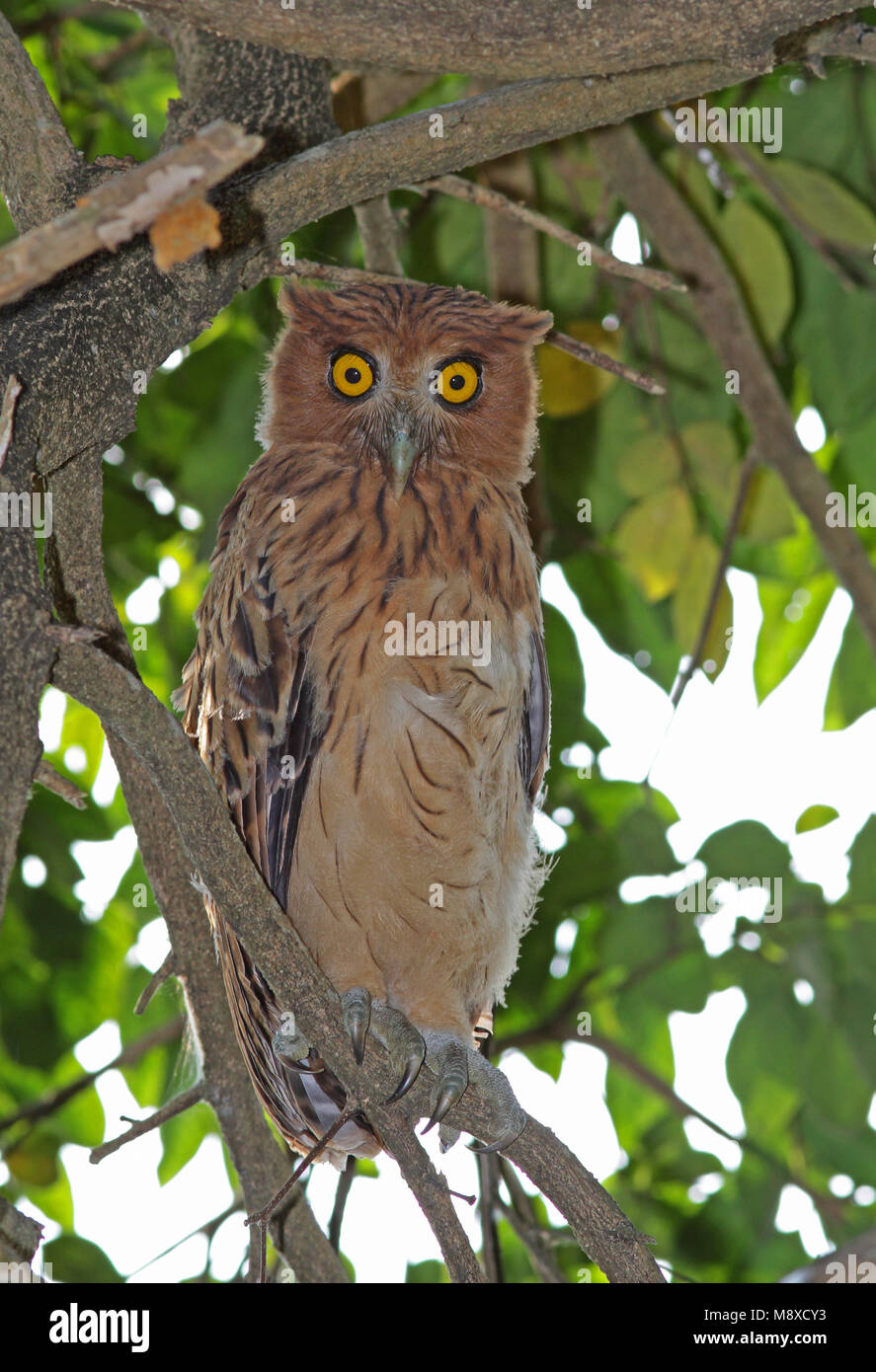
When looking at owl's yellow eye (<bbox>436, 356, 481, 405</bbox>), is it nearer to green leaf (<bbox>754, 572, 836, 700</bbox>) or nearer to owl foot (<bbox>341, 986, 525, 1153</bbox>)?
owl foot (<bbox>341, 986, 525, 1153</bbox>)

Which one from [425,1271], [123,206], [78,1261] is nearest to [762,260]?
[123,206]

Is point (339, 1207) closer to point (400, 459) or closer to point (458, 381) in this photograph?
point (400, 459)

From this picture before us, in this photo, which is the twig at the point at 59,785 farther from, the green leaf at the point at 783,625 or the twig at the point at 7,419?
the green leaf at the point at 783,625

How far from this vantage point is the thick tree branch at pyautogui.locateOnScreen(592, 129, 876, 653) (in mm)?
2531

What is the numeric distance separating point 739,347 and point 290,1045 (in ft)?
5.29

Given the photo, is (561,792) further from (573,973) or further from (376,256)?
(376,256)

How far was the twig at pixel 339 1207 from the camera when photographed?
2250 mm

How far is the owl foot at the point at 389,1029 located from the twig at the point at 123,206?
1383mm

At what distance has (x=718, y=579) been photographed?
2566 millimetres

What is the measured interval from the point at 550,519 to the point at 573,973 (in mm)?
1136

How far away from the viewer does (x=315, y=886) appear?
6.72ft

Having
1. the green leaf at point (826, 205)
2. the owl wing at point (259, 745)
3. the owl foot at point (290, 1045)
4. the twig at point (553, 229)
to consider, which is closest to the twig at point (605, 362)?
the twig at point (553, 229)

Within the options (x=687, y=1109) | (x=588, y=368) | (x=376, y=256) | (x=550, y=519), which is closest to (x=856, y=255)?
(x=588, y=368)

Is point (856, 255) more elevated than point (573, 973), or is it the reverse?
point (856, 255)
